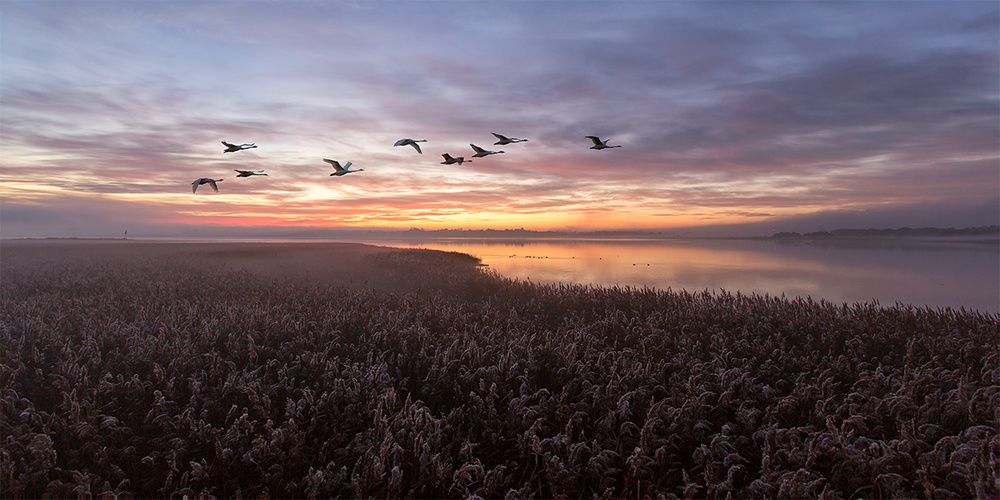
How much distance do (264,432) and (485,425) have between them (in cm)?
286

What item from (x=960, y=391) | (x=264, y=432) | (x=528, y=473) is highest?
(x=960, y=391)

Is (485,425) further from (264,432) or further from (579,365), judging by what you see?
(264,432)

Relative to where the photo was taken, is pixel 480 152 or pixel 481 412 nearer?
pixel 481 412

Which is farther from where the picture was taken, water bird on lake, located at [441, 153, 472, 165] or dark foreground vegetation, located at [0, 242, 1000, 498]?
water bird on lake, located at [441, 153, 472, 165]

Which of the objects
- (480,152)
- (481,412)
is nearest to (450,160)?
(480,152)

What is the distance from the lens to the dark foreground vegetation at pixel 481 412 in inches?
171

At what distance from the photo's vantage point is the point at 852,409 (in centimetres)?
551

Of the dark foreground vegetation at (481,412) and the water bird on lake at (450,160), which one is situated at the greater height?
the water bird on lake at (450,160)

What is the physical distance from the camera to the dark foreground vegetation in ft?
14.3

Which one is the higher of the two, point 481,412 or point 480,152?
point 480,152

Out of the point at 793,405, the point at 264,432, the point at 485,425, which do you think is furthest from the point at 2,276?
the point at 793,405

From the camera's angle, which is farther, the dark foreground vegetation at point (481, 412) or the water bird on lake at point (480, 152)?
the water bird on lake at point (480, 152)

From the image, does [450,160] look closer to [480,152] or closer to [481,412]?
[480,152]

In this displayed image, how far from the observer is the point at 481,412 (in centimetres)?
555
